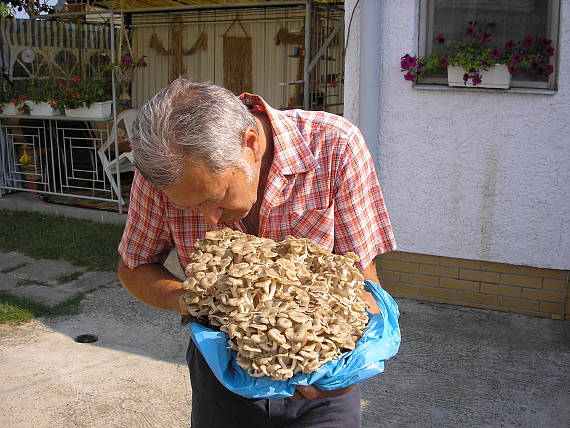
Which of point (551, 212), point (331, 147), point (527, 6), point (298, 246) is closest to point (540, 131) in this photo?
point (551, 212)

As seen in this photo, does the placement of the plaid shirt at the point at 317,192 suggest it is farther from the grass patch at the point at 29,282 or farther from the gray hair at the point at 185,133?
the grass patch at the point at 29,282

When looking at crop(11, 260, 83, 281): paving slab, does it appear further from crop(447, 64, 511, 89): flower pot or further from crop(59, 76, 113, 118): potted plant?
crop(447, 64, 511, 89): flower pot

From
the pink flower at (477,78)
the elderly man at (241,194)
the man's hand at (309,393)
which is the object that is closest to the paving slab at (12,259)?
the pink flower at (477,78)

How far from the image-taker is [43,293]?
5723 millimetres

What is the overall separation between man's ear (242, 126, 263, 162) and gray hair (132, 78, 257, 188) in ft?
0.13

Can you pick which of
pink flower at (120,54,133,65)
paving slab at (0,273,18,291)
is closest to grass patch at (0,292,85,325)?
paving slab at (0,273,18,291)

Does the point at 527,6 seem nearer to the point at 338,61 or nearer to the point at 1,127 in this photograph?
the point at 338,61

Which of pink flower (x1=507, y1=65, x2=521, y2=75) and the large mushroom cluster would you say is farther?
pink flower (x1=507, y1=65, x2=521, y2=75)

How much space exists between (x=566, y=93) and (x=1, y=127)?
6.98 m

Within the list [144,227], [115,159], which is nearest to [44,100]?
[115,159]

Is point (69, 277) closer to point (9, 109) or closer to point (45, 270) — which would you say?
point (45, 270)

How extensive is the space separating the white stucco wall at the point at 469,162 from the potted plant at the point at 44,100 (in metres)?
4.11

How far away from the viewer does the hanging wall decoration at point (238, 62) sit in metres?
10.2

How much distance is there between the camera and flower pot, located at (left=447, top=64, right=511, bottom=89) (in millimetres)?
4699
